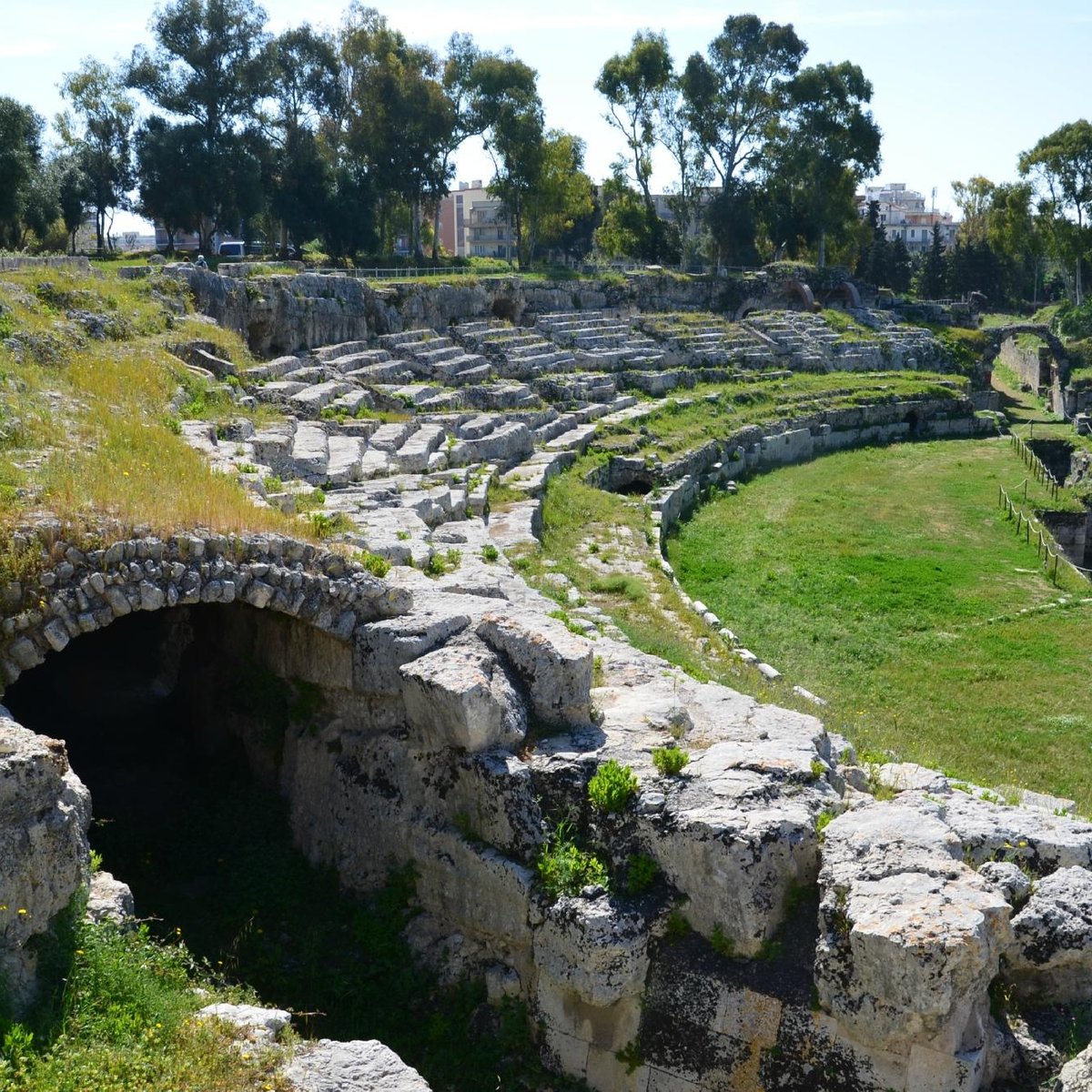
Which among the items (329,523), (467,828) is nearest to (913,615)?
(329,523)

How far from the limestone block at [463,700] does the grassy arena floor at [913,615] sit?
11.9 ft

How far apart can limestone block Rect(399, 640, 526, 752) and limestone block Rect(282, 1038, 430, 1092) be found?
2269mm

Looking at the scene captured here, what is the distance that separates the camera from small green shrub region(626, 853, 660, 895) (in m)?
7.23

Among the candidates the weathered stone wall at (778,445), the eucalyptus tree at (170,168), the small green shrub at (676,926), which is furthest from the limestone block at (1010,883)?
the eucalyptus tree at (170,168)

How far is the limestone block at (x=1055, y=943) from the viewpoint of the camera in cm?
659

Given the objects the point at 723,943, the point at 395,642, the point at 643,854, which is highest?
the point at 395,642

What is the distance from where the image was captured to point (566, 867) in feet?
24.4

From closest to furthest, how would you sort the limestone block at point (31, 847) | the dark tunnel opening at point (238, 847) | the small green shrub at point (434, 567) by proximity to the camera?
the limestone block at point (31, 847), the dark tunnel opening at point (238, 847), the small green shrub at point (434, 567)

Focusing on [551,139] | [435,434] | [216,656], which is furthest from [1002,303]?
[216,656]

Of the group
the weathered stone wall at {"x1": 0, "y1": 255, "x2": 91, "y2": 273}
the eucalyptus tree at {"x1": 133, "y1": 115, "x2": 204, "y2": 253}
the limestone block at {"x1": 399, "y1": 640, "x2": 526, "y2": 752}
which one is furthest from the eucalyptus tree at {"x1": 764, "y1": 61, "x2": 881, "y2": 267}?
the limestone block at {"x1": 399, "y1": 640, "x2": 526, "y2": 752}

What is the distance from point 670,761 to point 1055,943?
240 centimetres

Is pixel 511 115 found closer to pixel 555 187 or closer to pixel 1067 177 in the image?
pixel 555 187

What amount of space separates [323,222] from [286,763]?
30741 mm

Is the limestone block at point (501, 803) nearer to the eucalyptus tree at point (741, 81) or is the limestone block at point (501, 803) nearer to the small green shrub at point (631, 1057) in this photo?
the small green shrub at point (631, 1057)
